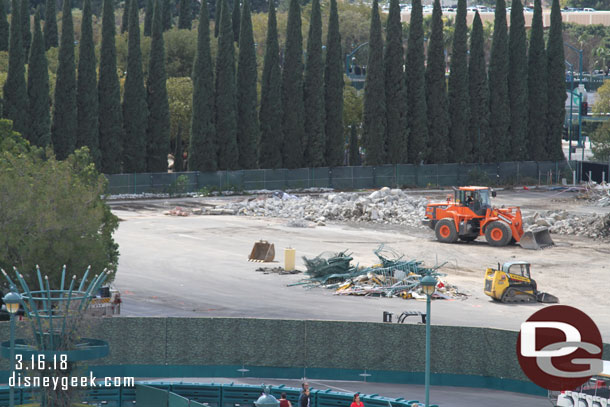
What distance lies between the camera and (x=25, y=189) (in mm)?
30797

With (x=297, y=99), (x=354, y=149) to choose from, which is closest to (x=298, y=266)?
(x=297, y=99)

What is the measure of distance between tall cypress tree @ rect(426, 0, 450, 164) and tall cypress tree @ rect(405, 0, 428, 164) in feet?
2.17

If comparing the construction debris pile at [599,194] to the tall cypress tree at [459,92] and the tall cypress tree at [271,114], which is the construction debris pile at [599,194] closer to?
the tall cypress tree at [459,92]

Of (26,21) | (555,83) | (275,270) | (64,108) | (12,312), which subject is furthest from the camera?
(555,83)

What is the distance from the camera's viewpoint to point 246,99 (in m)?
77.6

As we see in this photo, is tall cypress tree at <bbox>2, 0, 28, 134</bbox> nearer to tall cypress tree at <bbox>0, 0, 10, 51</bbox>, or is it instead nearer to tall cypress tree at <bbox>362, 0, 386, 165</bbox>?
tall cypress tree at <bbox>0, 0, 10, 51</bbox>

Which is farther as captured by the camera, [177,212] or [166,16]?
[166,16]

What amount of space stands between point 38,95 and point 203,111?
1185 cm

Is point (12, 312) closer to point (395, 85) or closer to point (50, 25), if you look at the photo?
point (395, 85)

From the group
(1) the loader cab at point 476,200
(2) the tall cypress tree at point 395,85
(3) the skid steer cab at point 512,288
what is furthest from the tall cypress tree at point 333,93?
(3) the skid steer cab at point 512,288

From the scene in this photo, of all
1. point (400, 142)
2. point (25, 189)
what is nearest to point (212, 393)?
point (25, 189)

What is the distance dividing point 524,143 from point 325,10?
213ft

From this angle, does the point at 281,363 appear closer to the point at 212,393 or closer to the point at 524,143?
the point at 212,393

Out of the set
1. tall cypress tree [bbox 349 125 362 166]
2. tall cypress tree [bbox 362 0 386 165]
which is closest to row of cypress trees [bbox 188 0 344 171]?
tall cypress tree [bbox 362 0 386 165]
